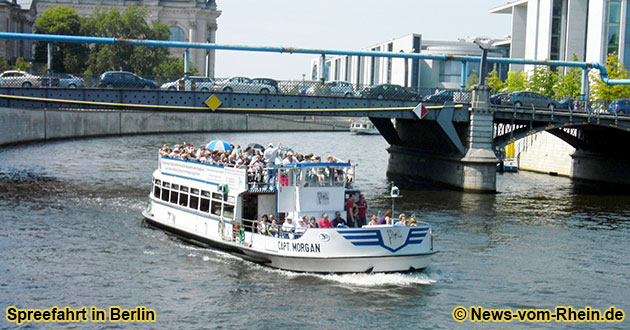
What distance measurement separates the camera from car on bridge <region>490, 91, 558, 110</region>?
65625mm

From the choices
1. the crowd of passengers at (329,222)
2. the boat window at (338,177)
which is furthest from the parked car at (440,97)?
the boat window at (338,177)

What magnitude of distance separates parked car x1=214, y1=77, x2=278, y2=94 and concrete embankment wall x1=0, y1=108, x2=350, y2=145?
Answer: 3570 cm

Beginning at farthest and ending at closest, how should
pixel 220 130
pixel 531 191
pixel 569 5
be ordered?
1. pixel 220 130
2. pixel 569 5
3. pixel 531 191

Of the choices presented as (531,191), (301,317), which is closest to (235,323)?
(301,317)

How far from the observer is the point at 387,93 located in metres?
61.1

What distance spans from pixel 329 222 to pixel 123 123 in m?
97.4

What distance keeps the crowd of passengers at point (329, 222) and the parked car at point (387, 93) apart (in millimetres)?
27038

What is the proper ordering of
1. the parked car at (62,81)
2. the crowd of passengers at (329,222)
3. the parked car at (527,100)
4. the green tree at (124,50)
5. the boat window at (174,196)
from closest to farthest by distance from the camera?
the crowd of passengers at (329,222) < the boat window at (174,196) < the parked car at (62,81) < the parked car at (527,100) < the green tree at (124,50)

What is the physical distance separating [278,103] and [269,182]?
25.7 meters

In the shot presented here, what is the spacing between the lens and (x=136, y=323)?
25734mm

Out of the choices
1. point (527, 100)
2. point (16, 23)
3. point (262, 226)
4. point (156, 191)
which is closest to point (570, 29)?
point (527, 100)

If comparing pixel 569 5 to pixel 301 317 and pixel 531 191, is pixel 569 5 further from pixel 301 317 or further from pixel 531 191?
pixel 301 317

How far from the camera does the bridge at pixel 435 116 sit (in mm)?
55906

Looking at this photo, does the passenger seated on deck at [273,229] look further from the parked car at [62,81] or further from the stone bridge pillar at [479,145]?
the stone bridge pillar at [479,145]
